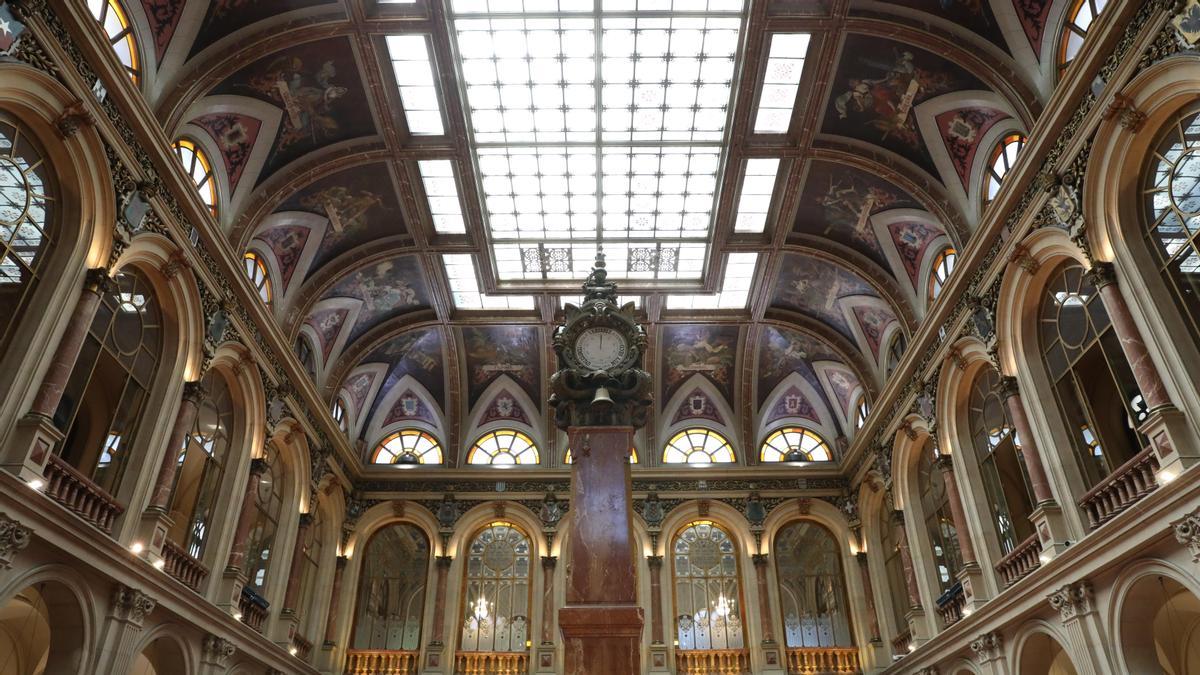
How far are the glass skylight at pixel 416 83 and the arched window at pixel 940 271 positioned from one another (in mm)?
12029

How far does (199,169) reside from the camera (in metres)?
16.2

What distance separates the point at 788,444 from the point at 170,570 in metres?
19.5

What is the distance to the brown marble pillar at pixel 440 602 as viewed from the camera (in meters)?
24.1

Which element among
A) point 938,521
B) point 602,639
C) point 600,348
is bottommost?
point 602,639

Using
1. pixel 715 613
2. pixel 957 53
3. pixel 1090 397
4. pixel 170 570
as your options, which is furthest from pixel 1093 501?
pixel 170 570

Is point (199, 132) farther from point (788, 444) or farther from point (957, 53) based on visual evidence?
point (788, 444)

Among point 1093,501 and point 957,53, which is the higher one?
point 957,53

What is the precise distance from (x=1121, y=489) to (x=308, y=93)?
55.0 feet

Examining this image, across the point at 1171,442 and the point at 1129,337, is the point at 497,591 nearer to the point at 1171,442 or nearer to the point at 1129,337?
the point at 1129,337

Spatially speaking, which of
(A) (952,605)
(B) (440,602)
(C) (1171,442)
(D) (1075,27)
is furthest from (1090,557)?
(B) (440,602)

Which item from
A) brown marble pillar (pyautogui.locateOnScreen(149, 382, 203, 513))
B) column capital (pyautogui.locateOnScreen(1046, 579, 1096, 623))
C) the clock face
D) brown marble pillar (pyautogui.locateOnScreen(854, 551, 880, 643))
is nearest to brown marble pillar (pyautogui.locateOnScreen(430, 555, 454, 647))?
brown marble pillar (pyautogui.locateOnScreen(149, 382, 203, 513))

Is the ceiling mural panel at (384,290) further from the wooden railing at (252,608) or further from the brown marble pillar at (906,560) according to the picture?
the brown marble pillar at (906,560)

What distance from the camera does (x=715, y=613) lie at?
2511cm

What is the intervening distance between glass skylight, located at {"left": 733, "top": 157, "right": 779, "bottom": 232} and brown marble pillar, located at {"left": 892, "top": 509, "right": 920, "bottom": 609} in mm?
8613
